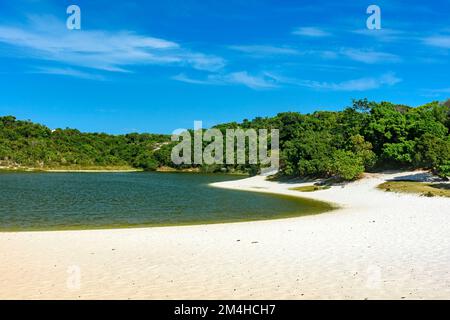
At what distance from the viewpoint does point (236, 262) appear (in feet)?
45.4

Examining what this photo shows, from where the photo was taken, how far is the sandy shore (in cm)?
1052

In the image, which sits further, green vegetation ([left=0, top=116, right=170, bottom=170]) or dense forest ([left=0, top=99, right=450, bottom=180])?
green vegetation ([left=0, top=116, right=170, bottom=170])

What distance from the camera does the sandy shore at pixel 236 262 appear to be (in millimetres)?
10523

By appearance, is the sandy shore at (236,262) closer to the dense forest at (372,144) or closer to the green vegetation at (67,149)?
the dense forest at (372,144)

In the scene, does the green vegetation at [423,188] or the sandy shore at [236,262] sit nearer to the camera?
the sandy shore at [236,262]

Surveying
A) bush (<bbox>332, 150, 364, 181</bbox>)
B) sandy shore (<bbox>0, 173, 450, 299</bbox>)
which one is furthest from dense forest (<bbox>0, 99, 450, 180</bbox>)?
sandy shore (<bbox>0, 173, 450, 299</bbox>)

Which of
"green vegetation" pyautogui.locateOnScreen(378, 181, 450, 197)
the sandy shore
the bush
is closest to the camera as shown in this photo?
the sandy shore

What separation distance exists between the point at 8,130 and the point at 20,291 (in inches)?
6512

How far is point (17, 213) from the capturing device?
96.7 ft

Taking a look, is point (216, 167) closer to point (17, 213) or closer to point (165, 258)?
point (17, 213)

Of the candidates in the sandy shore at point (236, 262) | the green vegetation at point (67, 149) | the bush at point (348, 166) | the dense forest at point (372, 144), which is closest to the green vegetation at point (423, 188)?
the dense forest at point (372, 144)

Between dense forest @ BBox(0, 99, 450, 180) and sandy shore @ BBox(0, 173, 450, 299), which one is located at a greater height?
dense forest @ BBox(0, 99, 450, 180)

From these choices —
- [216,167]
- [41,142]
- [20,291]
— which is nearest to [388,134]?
[20,291]

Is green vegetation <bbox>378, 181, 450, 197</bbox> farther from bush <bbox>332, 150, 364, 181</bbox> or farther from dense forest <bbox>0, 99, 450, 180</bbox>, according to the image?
bush <bbox>332, 150, 364, 181</bbox>
